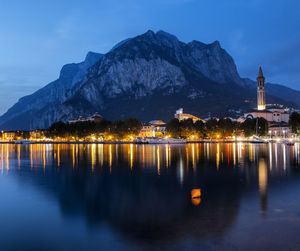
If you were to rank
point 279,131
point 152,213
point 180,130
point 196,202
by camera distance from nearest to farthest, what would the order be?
point 152,213 < point 196,202 < point 180,130 < point 279,131

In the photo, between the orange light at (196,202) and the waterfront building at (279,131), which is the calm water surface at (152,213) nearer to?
the orange light at (196,202)

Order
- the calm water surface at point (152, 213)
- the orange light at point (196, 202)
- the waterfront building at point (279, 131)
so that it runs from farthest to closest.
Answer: the waterfront building at point (279, 131), the orange light at point (196, 202), the calm water surface at point (152, 213)

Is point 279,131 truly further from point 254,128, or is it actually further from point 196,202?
point 196,202

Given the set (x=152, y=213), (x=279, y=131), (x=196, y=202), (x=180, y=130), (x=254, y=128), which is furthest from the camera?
(x=279, y=131)

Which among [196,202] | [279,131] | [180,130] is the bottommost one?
[196,202]

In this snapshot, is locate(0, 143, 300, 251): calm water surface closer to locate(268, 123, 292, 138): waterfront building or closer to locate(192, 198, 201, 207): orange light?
locate(192, 198, 201, 207): orange light

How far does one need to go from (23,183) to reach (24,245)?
1976cm

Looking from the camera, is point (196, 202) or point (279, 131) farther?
point (279, 131)

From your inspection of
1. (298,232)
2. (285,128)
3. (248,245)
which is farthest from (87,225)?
(285,128)

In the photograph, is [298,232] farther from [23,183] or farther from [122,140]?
[122,140]

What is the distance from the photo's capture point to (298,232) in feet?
50.4

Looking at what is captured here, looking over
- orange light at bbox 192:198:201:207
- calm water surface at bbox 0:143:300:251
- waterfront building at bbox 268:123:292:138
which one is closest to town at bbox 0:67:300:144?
waterfront building at bbox 268:123:292:138

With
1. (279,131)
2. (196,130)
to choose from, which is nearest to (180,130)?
(196,130)

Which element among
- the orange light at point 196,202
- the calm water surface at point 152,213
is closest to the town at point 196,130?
the calm water surface at point 152,213
